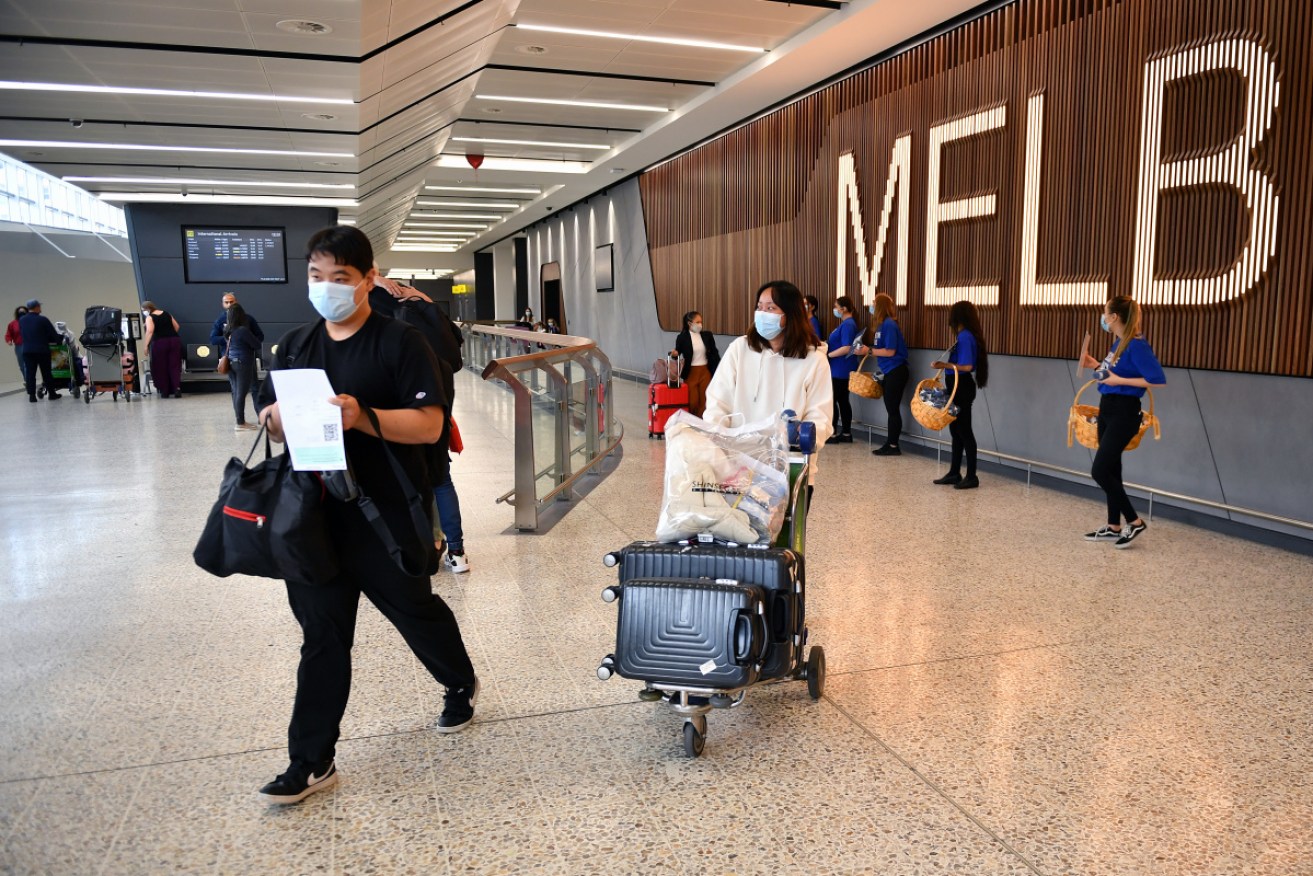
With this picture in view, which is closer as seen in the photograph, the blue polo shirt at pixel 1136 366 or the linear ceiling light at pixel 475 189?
the blue polo shirt at pixel 1136 366

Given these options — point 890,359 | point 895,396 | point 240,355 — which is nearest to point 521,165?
point 240,355

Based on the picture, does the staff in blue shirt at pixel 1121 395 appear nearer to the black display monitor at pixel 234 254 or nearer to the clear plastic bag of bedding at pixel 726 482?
the clear plastic bag of bedding at pixel 726 482

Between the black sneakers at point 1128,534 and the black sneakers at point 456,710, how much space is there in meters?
4.18

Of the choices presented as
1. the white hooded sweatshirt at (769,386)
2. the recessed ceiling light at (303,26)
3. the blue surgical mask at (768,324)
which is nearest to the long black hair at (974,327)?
the white hooded sweatshirt at (769,386)

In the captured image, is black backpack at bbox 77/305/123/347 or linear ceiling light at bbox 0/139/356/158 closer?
linear ceiling light at bbox 0/139/356/158

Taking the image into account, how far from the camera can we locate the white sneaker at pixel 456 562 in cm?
501

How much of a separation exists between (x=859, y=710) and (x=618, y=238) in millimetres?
17568

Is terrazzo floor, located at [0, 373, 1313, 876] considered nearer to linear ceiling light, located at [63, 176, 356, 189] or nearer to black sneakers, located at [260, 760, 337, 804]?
black sneakers, located at [260, 760, 337, 804]

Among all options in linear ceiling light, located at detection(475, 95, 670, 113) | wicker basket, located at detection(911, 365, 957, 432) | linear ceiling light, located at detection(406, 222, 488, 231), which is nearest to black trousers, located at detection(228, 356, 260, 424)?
linear ceiling light, located at detection(475, 95, 670, 113)

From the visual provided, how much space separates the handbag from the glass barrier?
3185 millimetres

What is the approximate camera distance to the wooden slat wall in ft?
18.3

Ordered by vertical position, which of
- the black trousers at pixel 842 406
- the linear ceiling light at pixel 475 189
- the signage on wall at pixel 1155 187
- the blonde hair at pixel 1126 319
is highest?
the linear ceiling light at pixel 475 189

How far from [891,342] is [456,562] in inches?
217

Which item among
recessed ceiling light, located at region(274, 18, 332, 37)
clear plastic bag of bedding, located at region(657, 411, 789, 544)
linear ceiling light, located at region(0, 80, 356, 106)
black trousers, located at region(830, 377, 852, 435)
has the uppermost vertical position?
linear ceiling light, located at region(0, 80, 356, 106)
